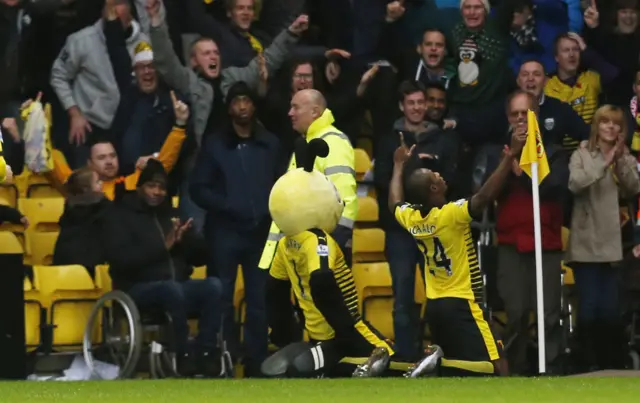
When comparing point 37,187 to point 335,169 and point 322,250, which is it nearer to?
point 335,169

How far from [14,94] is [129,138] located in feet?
3.64

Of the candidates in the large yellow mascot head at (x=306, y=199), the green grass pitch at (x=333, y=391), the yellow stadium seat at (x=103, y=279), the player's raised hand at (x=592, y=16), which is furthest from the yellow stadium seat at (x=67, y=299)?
the player's raised hand at (x=592, y=16)

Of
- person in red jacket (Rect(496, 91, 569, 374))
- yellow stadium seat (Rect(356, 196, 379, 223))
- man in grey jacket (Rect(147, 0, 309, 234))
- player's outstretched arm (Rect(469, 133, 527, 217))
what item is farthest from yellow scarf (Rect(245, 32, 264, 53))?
player's outstretched arm (Rect(469, 133, 527, 217))

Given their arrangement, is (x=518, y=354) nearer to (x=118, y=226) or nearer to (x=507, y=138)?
(x=507, y=138)

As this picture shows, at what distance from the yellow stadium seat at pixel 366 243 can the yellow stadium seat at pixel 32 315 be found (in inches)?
113

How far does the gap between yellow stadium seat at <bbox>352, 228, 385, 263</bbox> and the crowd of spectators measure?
66cm

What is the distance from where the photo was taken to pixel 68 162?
17.1 meters

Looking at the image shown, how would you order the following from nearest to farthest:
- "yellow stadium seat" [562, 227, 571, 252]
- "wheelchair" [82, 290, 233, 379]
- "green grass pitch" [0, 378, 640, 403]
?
"green grass pitch" [0, 378, 640, 403] → "wheelchair" [82, 290, 233, 379] → "yellow stadium seat" [562, 227, 571, 252]

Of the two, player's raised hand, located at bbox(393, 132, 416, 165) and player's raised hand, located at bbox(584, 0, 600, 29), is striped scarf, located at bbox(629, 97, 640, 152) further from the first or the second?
player's raised hand, located at bbox(393, 132, 416, 165)

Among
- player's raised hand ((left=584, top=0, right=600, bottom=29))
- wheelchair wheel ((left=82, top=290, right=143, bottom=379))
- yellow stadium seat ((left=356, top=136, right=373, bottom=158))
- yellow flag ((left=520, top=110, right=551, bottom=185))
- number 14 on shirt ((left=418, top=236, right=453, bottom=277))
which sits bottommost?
wheelchair wheel ((left=82, top=290, right=143, bottom=379))

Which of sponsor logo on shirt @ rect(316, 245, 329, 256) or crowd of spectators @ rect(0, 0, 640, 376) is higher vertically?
crowd of spectators @ rect(0, 0, 640, 376)

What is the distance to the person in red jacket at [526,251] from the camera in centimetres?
1570

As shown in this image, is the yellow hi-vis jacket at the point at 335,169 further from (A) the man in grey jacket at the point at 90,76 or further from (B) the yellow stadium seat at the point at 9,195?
(A) the man in grey jacket at the point at 90,76

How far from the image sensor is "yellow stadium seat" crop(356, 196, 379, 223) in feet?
55.0
